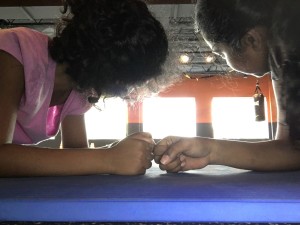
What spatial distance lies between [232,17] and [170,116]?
21.0ft

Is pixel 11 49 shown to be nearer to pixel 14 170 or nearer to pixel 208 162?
pixel 14 170

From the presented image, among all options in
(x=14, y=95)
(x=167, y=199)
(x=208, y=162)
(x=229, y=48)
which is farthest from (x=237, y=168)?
(x=14, y=95)

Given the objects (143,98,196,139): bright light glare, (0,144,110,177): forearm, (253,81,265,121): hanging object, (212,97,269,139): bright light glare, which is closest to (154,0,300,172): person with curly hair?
(0,144,110,177): forearm

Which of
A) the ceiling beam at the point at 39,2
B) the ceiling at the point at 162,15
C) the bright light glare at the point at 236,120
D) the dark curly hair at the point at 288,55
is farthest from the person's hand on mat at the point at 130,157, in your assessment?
the bright light glare at the point at 236,120

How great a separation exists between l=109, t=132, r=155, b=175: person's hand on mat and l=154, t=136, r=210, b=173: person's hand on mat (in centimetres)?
4

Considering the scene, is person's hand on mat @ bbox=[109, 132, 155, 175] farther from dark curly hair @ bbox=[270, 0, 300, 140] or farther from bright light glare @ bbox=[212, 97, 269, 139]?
bright light glare @ bbox=[212, 97, 269, 139]

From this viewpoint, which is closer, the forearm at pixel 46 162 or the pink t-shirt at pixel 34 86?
the forearm at pixel 46 162

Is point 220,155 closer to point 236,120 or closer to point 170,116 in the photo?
point 170,116

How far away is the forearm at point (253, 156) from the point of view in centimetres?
71

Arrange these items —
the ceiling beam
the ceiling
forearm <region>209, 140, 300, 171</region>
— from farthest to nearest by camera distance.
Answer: the ceiling beam
the ceiling
forearm <region>209, 140, 300, 171</region>

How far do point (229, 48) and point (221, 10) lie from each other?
0.32 ft

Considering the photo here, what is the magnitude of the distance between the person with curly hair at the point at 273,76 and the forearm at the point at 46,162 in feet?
0.52

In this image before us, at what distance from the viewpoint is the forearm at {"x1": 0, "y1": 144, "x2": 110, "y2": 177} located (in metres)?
0.61

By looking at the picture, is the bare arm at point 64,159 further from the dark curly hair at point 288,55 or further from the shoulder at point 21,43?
the dark curly hair at point 288,55
